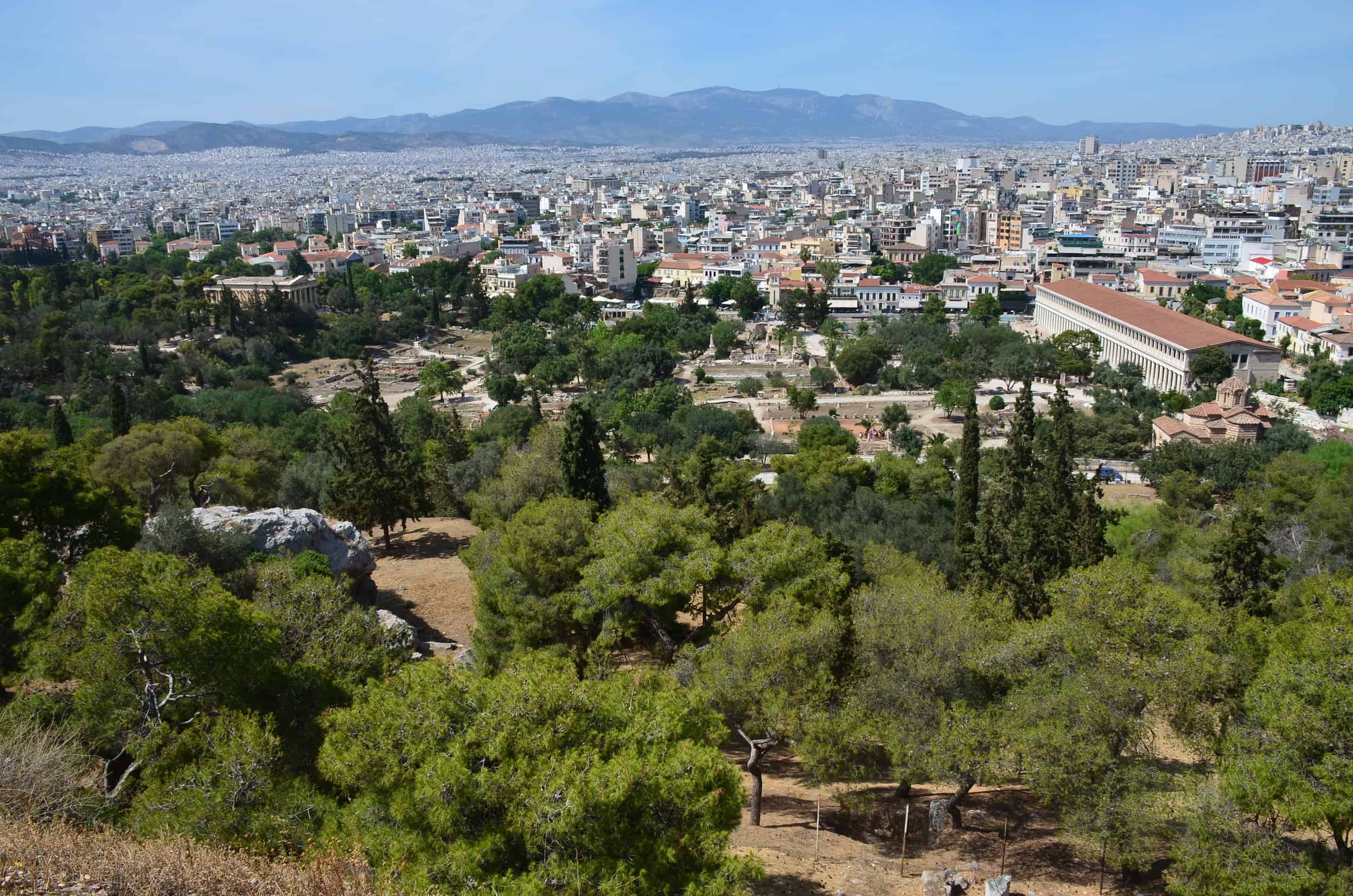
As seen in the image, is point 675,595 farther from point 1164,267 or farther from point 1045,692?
point 1164,267

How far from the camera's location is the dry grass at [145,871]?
5.52 m

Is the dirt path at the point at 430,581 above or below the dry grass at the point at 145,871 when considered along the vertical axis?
below

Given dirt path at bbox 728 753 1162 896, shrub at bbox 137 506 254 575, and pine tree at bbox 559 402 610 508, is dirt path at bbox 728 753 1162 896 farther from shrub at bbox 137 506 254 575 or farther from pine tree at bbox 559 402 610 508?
shrub at bbox 137 506 254 575

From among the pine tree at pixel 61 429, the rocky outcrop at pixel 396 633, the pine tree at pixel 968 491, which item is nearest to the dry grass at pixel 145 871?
the rocky outcrop at pixel 396 633

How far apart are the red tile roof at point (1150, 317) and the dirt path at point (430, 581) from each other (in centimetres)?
3206

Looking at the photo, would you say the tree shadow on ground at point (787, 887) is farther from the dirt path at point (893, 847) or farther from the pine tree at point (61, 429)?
the pine tree at point (61, 429)

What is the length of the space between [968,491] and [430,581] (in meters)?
9.76

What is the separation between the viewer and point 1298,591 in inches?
522

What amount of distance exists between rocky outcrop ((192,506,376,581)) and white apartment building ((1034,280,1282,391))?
35.3 m

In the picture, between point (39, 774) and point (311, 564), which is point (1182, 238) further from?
point (39, 774)

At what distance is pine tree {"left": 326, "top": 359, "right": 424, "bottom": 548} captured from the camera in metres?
18.8

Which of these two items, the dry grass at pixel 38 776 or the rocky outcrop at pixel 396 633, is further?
the rocky outcrop at pixel 396 633

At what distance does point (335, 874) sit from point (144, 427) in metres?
15.8

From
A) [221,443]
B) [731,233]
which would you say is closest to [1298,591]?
[221,443]
